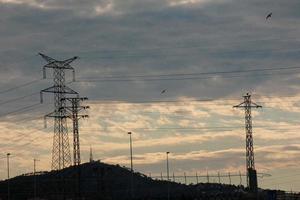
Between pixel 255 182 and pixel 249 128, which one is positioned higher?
pixel 249 128

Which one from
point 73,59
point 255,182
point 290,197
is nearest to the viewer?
point 73,59

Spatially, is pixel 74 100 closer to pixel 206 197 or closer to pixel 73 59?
pixel 73 59

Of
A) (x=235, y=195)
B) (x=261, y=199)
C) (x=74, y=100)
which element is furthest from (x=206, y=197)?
(x=74, y=100)

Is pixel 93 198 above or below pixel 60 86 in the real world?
below

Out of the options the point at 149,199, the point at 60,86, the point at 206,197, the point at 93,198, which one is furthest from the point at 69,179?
the point at 60,86

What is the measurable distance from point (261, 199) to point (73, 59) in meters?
54.3

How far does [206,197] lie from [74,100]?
44.5 m

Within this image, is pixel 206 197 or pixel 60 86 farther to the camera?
pixel 206 197

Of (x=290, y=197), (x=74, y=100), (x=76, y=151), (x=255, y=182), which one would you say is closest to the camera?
(x=76, y=151)

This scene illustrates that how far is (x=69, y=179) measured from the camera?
554ft

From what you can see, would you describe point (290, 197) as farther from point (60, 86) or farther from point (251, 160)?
point (60, 86)

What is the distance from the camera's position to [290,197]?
513 ft

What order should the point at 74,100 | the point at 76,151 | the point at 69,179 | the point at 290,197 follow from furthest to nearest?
the point at 69,179 → the point at 290,197 → the point at 74,100 → the point at 76,151

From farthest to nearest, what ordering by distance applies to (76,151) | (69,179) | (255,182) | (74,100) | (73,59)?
1. (69,179)
2. (255,182)
3. (74,100)
4. (76,151)
5. (73,59)
